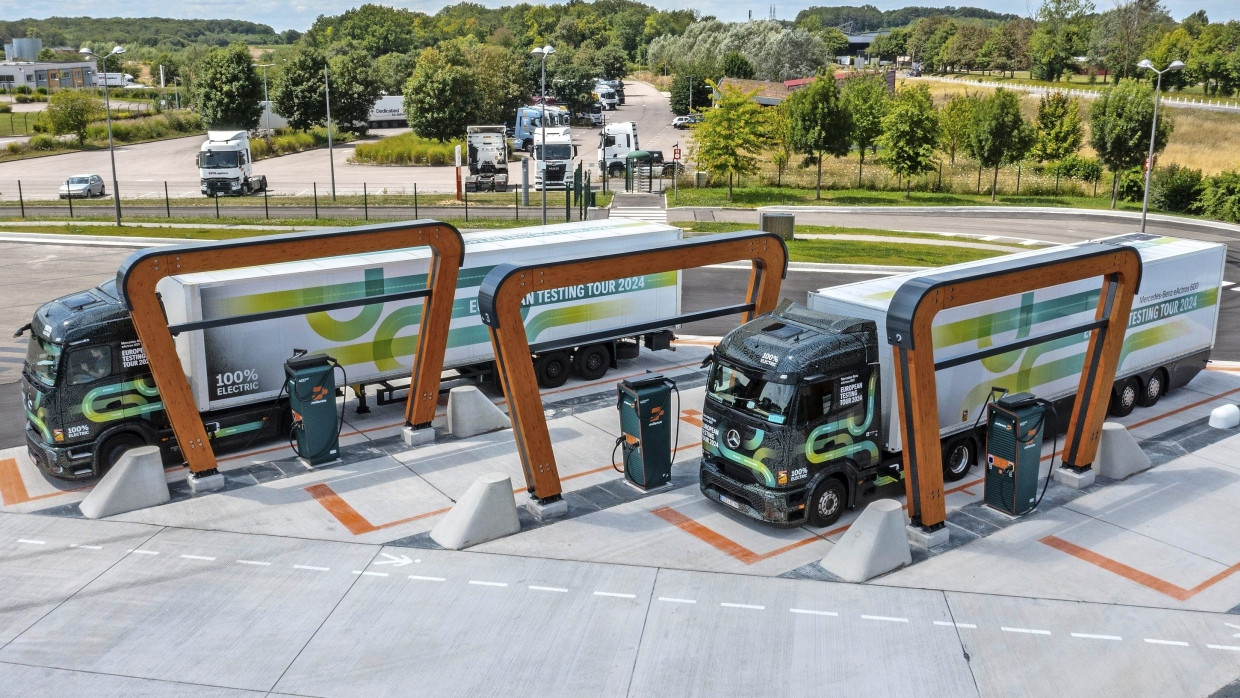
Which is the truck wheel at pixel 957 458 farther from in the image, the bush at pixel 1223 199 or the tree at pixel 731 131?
the bush at pixel 1223 199

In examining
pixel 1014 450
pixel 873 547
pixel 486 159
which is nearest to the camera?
pixel 873 547

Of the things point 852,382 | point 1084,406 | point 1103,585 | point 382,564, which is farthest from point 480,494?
point 1084,406

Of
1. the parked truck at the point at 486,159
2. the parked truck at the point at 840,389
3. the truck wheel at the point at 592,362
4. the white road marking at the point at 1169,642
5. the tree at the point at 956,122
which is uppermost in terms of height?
the tree at the point at 956,122

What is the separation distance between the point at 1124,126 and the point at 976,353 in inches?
1568

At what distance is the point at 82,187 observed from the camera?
167ft

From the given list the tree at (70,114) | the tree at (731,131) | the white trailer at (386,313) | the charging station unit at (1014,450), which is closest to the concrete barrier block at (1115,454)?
the charging station unit at (1014,450)

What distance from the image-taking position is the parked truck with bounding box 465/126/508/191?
52469 millimetres

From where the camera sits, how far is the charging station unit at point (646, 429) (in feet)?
49.5

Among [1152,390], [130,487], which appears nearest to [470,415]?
[130,487]

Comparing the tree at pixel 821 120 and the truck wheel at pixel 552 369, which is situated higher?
the tree at pixel 821 120

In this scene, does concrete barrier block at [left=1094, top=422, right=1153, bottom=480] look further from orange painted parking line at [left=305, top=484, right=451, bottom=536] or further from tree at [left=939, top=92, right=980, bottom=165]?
tree at [left=939, top=92, right=980, bottom=165]

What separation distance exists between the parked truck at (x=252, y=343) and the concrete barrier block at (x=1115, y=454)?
7.45 m

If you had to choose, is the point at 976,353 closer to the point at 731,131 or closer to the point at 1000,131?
the point at 731,131

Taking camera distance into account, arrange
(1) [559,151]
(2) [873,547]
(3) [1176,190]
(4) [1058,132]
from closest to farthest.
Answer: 1. (2) [873,547]
2. (3) [1176,190]
3. (1) [559,151]
4. (4) [1058,132]
